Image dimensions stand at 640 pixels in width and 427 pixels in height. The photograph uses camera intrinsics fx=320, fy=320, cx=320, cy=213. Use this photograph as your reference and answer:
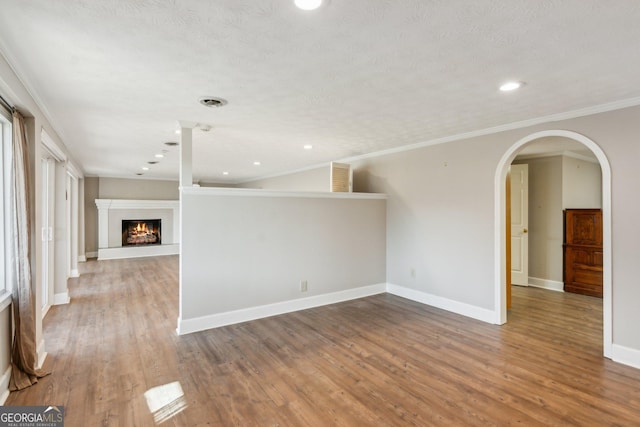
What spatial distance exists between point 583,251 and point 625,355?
9.28 ft

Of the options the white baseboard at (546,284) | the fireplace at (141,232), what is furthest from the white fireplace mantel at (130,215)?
the white baseboard at (546,284)

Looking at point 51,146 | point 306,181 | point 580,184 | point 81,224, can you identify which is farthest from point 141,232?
point 580,184

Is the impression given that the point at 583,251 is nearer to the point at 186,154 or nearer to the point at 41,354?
the point at 186,154

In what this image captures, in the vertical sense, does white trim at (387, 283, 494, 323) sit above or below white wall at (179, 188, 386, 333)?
below

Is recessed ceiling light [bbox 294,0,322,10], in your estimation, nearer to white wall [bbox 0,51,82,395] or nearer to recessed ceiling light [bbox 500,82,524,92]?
recessed ceiling light [bbox 500,82,524,92]

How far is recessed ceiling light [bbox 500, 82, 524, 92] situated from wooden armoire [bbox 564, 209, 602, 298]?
3.84 meters

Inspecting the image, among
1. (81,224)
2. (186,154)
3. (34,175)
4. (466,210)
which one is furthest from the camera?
(81,224)

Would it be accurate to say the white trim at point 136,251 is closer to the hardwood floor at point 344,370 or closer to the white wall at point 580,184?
the hardwood floor at point 344,370

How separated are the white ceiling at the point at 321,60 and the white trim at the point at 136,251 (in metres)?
6.55

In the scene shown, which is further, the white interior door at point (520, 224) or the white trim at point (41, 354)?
the white interior door at point (520, 224)

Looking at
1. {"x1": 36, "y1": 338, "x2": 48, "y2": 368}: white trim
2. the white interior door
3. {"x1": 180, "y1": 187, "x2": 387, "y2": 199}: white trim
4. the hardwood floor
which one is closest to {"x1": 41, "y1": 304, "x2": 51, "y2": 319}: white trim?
the hardwood floor

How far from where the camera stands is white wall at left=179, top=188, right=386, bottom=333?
12.1 feet

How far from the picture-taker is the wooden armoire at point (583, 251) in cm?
502

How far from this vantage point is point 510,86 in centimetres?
257
